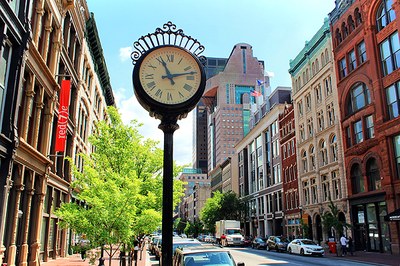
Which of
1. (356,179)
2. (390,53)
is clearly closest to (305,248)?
(356,179)

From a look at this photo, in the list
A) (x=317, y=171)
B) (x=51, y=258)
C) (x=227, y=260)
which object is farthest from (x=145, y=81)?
(x=317, y=171)

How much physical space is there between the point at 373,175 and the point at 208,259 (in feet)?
98.3

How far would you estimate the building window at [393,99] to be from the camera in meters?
31.4

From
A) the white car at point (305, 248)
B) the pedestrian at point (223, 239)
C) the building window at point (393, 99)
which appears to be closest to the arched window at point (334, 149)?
the building window at point (393, 99)

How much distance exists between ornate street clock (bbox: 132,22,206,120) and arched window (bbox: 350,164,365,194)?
34.5 metres

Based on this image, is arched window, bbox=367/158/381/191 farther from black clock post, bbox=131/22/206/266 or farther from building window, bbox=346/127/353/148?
black clock post, bbox=131/22/206/266

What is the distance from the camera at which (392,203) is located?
30.8 meters

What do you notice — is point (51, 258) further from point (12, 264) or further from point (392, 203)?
point (392, 203)

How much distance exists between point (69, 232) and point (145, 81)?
95.3 ft

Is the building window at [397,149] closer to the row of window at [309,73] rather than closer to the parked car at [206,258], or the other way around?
the row of window at [309,73]

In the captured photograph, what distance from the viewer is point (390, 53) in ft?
107

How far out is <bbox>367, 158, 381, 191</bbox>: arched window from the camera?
34031 millimetres

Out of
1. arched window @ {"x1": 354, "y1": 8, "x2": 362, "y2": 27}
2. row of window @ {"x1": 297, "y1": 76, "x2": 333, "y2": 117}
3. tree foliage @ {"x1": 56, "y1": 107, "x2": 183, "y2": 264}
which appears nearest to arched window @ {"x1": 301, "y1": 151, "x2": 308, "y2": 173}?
row of window @ {"x1": 297, "y1": 76, "x2": 333, "y2": 117}

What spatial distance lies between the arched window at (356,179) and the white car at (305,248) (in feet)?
26.8
